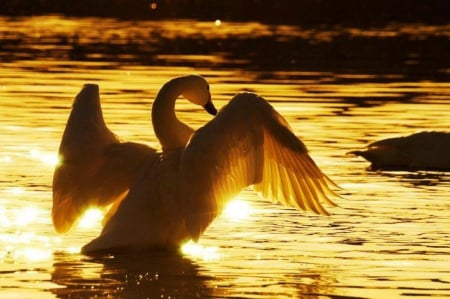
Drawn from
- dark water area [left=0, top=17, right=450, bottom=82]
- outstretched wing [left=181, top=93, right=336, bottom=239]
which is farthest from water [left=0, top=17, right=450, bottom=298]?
outstretched wing [left=181, top=93, right=336, bottom=239]

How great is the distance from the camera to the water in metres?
12.0

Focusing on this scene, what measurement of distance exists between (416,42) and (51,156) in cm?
3382

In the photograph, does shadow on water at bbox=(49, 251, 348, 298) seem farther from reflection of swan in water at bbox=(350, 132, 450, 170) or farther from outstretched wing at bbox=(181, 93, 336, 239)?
reflection of swan in water at bbox=(350, 132, 450, 170)

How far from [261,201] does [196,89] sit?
8.59ft

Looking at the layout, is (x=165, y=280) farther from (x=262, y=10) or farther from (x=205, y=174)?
(x=262, y=10)

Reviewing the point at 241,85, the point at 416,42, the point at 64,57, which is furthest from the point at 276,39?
the point at 241,85

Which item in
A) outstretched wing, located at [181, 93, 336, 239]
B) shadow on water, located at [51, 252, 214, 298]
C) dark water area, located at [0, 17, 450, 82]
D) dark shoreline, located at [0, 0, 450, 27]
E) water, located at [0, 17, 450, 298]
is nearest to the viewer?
shadow on water, located at [51, 252, 214, 298]

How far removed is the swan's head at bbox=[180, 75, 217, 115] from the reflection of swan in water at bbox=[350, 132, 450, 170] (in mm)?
5676

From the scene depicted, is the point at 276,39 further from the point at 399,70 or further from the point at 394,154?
the point at 394,154

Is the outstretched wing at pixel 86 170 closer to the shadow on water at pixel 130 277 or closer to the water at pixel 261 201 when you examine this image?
the water at pixel 261 201

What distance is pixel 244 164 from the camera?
1299cm

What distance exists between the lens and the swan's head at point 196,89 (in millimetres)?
13844

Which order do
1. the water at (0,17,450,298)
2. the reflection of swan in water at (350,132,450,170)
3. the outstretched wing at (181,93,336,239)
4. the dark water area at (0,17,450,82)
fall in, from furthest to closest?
1. the dark water area at (0,17,450,82)
2. the reflection of swan in water at (350,132,450,170)
3. the outstretched wing at (181,93,336,239)
4. the water at (0,17,450,298)

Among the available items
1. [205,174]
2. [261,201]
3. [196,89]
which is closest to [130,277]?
[205,174]
